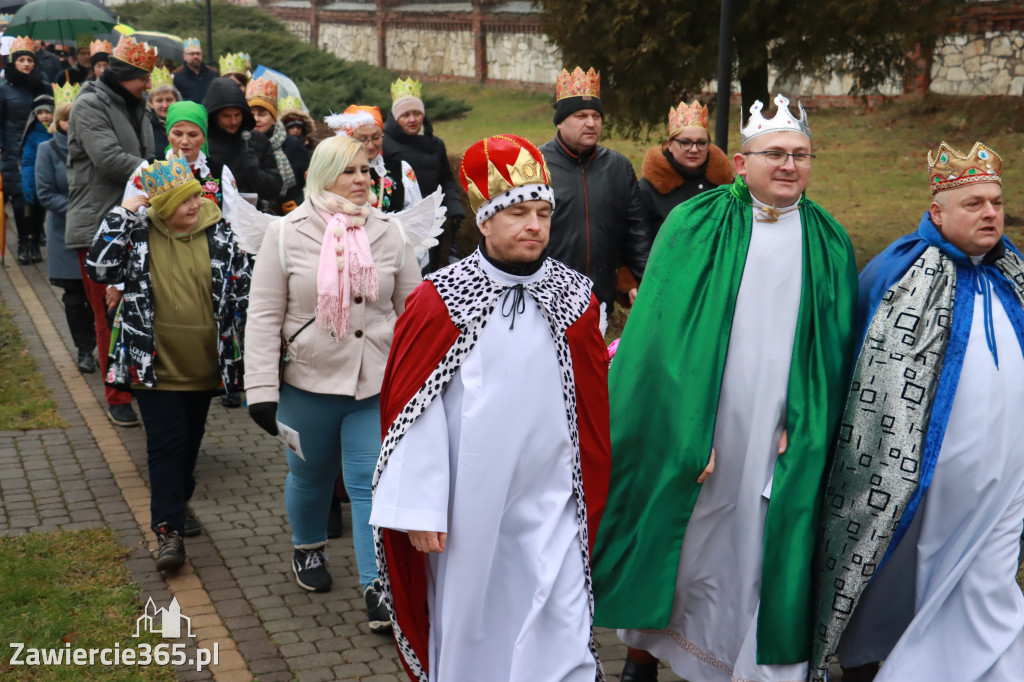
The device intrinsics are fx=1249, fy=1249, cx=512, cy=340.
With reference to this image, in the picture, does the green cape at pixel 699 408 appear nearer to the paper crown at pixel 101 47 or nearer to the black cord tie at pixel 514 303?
the black cord tie at pixel 514 303

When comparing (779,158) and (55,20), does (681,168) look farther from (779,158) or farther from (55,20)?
(55,20)

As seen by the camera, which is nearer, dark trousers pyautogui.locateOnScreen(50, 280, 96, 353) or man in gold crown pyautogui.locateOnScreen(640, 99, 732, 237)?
man in gold crown pyautogui.locateOnScreen(640, 99, 732, 237)

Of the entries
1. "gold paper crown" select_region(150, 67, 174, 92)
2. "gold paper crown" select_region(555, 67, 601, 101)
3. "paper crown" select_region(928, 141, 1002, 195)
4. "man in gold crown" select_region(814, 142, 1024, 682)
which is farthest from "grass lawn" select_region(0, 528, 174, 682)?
"gold paper crown" select_region(150, 67, 174, 92)

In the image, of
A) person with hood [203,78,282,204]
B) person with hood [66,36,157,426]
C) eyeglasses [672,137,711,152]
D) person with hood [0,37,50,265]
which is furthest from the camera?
person with hood [0,37,50,265]

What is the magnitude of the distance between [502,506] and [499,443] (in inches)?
7.9

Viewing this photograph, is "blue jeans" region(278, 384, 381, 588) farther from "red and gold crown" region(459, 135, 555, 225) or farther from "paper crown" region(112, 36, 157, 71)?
"paper crown" region(112, 36, 157, 71)

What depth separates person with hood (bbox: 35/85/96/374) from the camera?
8758mm

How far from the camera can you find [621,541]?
4727mm

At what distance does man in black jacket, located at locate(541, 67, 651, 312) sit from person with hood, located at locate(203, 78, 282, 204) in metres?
1.88

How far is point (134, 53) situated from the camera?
7531mm

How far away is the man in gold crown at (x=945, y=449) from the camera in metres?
4.27

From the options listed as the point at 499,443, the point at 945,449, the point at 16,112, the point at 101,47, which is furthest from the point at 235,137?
the point at 101,47

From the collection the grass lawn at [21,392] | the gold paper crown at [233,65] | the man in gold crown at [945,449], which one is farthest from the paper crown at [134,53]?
the man in gold crown at [945,449]

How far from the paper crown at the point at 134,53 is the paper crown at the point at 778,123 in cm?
430
